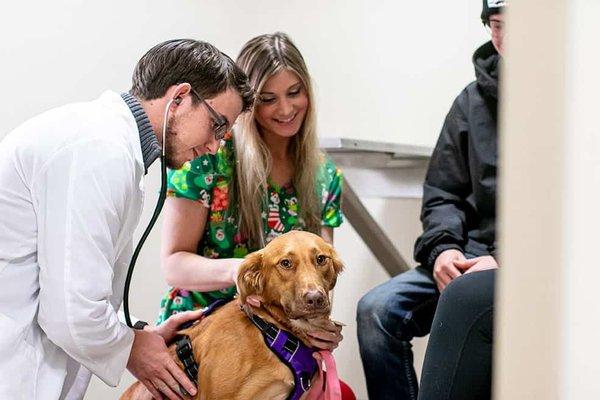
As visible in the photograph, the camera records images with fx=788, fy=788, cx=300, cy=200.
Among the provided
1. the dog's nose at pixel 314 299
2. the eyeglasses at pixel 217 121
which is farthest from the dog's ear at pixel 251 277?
the eyeglasses at pixel 217 121

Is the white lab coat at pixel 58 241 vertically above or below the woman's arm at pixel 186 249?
above

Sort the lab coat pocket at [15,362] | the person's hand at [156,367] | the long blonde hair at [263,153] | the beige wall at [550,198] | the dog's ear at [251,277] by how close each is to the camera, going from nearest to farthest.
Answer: the beige wall at [550,198]
the lab coat pocket at [15,362]
the person's hand at [156,367]
the dog's ear at [251,277]
the long blonde hair at [263,153]

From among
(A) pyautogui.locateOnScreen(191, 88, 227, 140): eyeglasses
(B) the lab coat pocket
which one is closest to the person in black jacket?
(A) pyautogui.locateOnScreen(191, 88, 227, 140): eyeglasses

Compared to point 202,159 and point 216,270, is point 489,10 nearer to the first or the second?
point 202,159

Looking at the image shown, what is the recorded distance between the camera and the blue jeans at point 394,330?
1.90 meters

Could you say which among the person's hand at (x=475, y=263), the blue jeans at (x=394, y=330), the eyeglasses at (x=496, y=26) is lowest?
the blue jeans at (x=394, y=330)

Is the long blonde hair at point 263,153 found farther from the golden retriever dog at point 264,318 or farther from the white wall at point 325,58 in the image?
the white wall at point 325,58

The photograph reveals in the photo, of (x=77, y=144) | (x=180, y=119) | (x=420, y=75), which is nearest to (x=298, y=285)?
(x=180, y=119)

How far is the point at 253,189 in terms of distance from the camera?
1.95 m

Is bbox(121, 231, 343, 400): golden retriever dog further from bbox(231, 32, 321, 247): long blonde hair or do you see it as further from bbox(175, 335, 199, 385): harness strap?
bbox(231, 32, 321, 247): long blonde hair

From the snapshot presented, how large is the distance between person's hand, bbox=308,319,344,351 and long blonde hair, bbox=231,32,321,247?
41 centimetres

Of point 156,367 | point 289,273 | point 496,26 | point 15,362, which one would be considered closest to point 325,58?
point 496,26

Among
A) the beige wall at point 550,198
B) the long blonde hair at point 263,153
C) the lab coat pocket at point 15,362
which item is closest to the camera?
the beige wall at point 550,198

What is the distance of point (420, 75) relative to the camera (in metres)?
2.89
